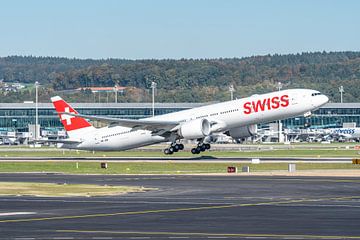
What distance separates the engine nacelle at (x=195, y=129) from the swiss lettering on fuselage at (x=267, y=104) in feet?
14.4

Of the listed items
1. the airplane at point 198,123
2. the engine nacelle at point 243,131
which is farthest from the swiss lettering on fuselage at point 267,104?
the engine nacelle at point 243,131

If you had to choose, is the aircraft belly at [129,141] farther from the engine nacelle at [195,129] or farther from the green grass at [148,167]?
the green grass at [148,167]

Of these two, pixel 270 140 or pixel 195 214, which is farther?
pixel 270 140

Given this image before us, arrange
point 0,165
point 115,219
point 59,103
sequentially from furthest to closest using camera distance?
point 59,103
point 0,165
point 115,219

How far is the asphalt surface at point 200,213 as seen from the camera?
30094 millimetres

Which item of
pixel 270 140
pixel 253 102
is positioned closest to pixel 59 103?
pixel 253 102

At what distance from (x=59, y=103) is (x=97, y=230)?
68815 mm

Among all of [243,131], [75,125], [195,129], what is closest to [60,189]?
[195,129]

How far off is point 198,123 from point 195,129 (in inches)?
29.8

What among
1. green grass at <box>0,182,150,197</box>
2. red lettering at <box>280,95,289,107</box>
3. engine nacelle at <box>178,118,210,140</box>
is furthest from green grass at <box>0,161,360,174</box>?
green grass at <box>0,182,150,197</box>

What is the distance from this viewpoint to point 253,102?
3430 inches

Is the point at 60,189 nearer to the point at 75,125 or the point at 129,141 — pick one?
the point at 129,141

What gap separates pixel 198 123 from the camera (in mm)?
88625

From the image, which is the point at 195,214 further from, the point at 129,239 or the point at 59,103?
the point at 59,103
